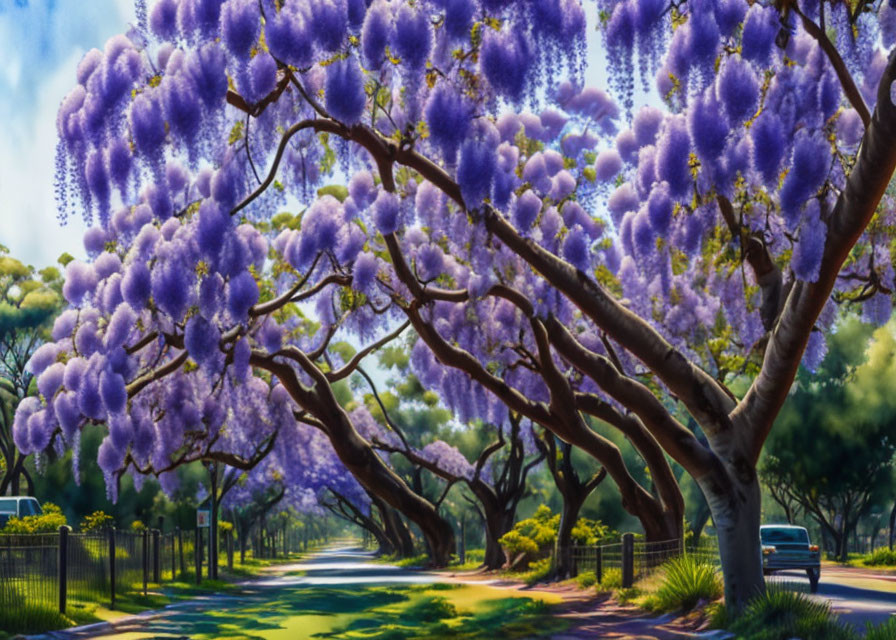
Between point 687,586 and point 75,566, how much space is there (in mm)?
10088

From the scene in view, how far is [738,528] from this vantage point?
1264 cm

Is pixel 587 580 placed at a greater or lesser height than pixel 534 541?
lesser

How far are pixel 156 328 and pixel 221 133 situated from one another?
3426 mm

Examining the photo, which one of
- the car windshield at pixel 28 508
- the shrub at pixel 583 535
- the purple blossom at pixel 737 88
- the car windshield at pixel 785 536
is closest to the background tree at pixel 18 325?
the car windshield at pixel 28 508

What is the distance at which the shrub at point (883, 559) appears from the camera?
32.6m

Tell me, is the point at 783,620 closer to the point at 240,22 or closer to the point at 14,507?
the point at 240,22

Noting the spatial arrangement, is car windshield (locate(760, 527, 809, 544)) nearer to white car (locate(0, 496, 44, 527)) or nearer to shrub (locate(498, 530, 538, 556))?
shrub (locate(498, 530, 538, 556))

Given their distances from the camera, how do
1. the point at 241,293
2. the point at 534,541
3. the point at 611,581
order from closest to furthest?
the point at 241,293
the point at 611,581
the point at 534,541

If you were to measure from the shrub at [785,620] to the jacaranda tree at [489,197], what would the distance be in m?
0.79

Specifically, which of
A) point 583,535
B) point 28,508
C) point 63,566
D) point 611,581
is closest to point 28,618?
point 63,566

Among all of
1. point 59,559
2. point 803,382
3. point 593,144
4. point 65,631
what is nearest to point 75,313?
point 59,559

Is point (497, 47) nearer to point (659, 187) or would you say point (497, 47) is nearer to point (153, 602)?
point (659, 187)

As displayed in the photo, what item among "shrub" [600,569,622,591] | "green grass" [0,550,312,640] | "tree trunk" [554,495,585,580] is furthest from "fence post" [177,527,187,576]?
"shrub" [600,569,622,591]

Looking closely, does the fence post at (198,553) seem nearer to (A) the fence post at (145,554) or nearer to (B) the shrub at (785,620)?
(A) the fence post at (145,554)
